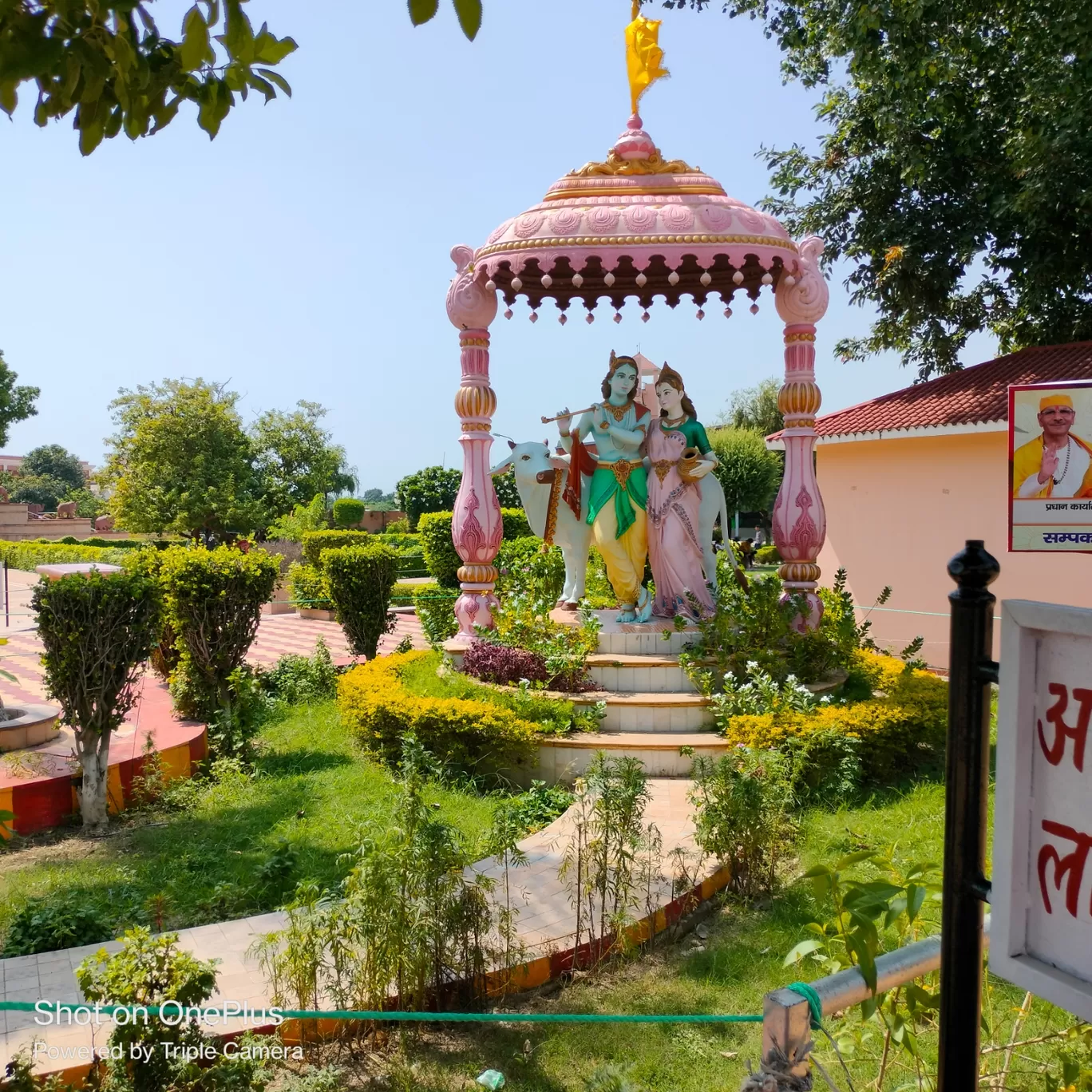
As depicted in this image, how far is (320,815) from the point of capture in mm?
5684

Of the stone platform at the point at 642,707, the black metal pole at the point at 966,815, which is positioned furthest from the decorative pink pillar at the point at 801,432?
the black metal pole at the point at 966,815

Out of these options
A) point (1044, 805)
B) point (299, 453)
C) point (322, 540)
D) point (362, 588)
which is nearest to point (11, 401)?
point (299, 453)

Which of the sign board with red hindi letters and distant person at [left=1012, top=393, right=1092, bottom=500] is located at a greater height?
Result: distant person at [left=1012, top=393, right=1092, bottom=500]

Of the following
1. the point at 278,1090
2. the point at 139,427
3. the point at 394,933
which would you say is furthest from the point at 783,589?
the point at 139,427

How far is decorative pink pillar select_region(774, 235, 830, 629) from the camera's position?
7902 mm

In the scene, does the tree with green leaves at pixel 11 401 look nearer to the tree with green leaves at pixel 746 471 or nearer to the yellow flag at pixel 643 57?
the tree with green leaves at pixel 746 471

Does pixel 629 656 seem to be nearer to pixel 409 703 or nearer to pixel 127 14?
pixel 409 703

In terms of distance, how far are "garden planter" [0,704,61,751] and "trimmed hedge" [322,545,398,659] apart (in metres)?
3.42

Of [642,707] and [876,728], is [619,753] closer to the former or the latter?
[642,707]

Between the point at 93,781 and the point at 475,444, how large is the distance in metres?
3.88

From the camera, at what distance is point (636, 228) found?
7.34 meters

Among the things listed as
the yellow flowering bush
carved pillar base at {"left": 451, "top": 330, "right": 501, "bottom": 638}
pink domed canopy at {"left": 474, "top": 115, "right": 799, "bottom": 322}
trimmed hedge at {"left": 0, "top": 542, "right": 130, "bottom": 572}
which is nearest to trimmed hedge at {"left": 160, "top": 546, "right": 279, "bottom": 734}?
carved pillar base at {"left": 451, "top": 330, "right": 501, "bottom": 638}

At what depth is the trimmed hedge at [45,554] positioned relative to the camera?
78.1ft

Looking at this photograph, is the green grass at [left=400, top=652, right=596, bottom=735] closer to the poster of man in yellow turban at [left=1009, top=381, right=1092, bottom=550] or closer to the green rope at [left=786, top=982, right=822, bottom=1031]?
the poster of man in yellow turban at [left=1009, top=381, right=1092, bottom=550]
